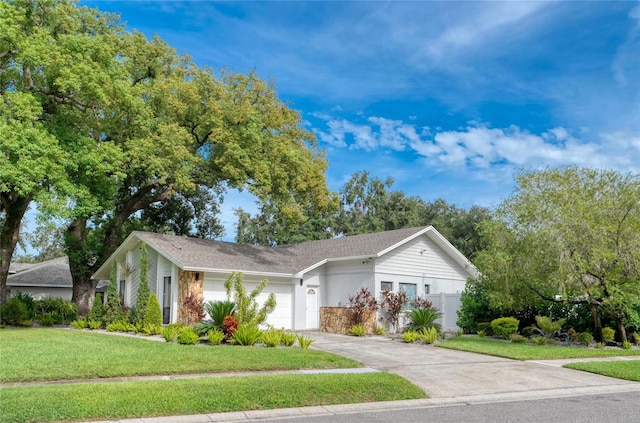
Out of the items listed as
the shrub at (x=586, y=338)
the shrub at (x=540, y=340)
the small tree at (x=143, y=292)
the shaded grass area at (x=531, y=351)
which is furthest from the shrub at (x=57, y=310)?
the shrub at (x=586, y=338)

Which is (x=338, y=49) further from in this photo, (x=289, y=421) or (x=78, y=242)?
(x=78, y=242)

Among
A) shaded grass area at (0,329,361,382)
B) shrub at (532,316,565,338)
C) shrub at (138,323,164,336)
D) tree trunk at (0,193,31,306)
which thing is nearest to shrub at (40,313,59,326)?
tree trunk at (0,193,31,306)

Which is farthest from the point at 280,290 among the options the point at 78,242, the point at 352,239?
the point at 78,242

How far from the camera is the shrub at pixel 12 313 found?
2756cm

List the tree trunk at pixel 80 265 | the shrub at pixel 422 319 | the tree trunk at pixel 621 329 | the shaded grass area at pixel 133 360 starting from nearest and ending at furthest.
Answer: the shaded grass area at pixel 133 360, the tree trunk at pixel 621 329, the shrub at pixel 422 319, the tree trunk at pixel 80 265

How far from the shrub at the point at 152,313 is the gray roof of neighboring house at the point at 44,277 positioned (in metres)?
22.0

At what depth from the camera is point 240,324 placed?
58.4ft

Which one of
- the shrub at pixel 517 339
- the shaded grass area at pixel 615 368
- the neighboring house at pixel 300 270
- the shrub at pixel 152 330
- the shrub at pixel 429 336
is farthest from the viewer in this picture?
the neighboring house at pixel 300 270

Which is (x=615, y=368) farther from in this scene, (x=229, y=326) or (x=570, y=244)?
(x=229, y=326)

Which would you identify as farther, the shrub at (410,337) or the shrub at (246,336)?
the shrub at (410,337)

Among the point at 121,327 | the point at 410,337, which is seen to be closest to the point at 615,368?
the point at 410,337

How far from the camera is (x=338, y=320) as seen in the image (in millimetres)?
24656

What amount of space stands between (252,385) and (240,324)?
830 cm

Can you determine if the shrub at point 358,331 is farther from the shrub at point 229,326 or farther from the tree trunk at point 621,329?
the tree trunk at point 621,329
